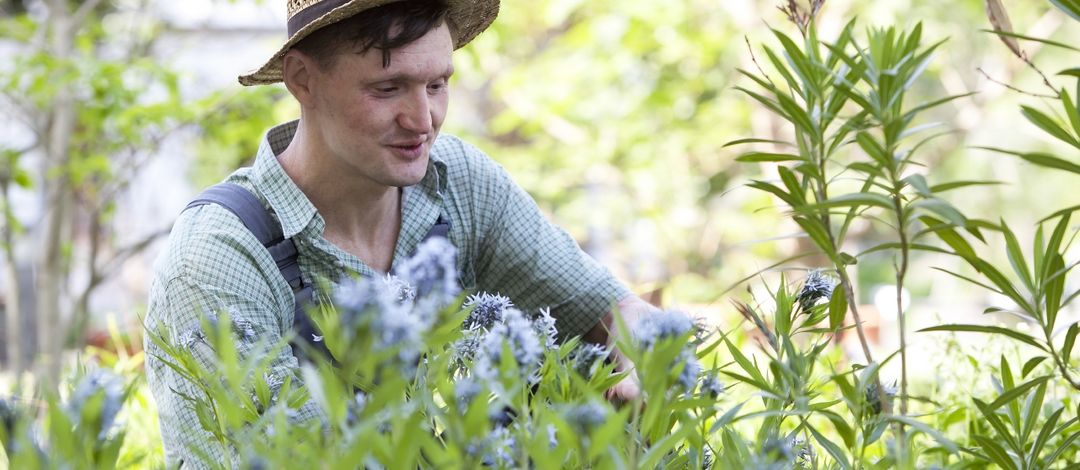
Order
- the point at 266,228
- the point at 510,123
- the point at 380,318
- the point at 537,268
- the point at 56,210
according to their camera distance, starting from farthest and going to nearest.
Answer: the point at 510,123, the point at 56,210, the point at 537,268, the point at 266,228, the point at 380,318

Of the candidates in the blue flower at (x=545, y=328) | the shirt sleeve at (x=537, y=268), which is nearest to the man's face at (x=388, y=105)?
the shirt sleeve at (x=537, y=268)

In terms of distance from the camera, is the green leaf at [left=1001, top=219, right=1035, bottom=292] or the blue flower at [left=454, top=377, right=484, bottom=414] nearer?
the blue flower at [left=454, top=377, right=484, bottom=414]

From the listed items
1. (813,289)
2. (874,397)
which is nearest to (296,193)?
(813,289)

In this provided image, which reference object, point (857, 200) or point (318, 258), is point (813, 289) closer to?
point (857, 200)

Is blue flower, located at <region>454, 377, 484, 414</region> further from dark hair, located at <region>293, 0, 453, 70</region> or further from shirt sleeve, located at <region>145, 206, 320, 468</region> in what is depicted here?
dark hair, located at <region>293, 0, 453, 70</region>

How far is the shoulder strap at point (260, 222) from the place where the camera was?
2.21 meters

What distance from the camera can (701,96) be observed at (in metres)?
10.8

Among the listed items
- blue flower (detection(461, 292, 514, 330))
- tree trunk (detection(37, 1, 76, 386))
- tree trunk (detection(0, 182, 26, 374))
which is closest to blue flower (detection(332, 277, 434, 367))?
blue flower (detection(461, 292, 514, 330))

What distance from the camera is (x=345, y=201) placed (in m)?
2.41

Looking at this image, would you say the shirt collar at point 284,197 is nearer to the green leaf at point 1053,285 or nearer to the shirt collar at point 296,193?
the shirt collar at point 296,193

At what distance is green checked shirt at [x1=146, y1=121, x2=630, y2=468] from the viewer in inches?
77.0

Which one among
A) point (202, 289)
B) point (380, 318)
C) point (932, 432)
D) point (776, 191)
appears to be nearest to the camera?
point (380, 318)

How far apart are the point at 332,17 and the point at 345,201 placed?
1.39 ft

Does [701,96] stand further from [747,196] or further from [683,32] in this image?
[683,32]
